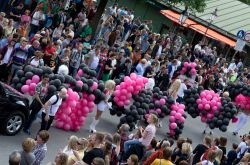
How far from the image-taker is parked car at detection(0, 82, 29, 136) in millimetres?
12664

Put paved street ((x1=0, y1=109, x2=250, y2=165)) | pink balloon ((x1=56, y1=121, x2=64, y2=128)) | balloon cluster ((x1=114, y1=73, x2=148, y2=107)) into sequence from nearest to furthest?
paved street ((x1=0, y1=109, x2=250, y2=165)), pink balloon ((x1=56, y1=121, x2=64, y2=128)), balloon cluster ((x1=114, y1=73, x2=148, y2=107))

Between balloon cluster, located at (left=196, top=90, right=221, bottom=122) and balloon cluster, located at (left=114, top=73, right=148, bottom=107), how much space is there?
3.23 metres

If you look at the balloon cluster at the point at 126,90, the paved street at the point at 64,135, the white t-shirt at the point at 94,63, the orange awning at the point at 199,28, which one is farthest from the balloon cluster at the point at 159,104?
the orange awning at the point at 199,28

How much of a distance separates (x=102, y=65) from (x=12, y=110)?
6.42 meters

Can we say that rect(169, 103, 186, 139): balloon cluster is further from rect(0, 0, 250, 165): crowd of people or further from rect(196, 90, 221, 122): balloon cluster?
rect(196, 90, 221, 122): balloon cluster

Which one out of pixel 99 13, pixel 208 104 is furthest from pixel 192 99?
pixel 99 13

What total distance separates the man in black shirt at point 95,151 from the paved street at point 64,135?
2.81m

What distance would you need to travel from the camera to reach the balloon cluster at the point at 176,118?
659 inches

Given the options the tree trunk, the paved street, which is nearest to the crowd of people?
the tree trunk

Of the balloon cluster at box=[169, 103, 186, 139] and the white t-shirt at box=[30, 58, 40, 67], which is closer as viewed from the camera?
the white t-shirt at box=[30, 58, 40, 67]

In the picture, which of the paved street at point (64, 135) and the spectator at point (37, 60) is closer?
the paved street at point (64, 135)

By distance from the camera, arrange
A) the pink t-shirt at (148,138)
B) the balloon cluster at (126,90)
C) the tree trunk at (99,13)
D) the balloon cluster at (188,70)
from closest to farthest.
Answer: the pink t-shirt at (148,138), the balloon cluster at (126,90), the tree trunk at (99,13), the balloon cluster at (188,70)

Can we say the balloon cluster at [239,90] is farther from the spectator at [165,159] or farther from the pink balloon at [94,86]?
the spectator at [165,159]

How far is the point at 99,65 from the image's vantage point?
18.8 m
